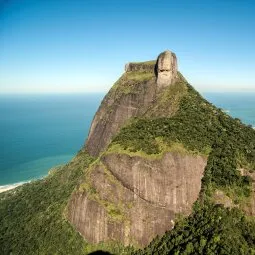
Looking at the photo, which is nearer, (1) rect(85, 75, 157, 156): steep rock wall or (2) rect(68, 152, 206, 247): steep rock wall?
(2) rect(68, 152, 206, 247): steep rock wall

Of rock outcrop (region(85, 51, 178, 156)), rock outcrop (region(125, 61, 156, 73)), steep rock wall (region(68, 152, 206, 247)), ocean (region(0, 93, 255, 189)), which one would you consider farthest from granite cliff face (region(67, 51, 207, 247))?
ocean (region(0, 93, 255, 189))

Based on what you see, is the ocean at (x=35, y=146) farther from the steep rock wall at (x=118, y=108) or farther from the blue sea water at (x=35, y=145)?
the steep rock wall at (x=118, y=108)

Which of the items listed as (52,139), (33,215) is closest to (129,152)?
(33,215)

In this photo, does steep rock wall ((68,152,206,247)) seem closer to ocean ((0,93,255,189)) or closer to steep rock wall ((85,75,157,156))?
steep rock wall ((85,75,157,156))

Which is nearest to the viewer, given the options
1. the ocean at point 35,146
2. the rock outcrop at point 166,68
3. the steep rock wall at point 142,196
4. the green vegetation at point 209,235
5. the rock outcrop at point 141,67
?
the green vegetation at point 209,235

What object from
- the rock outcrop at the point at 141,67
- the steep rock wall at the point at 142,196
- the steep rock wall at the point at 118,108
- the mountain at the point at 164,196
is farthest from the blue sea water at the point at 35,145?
the steep rock wall at the point at 142,196

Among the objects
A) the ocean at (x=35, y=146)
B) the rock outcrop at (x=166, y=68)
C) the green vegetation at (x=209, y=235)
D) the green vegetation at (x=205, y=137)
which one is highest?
the rock outcrop at (x=166, y=68)

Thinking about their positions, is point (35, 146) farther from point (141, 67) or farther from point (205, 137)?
point (205, 137)
